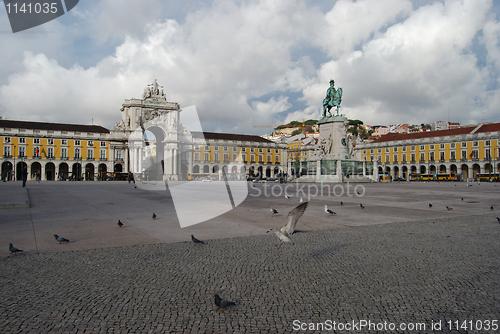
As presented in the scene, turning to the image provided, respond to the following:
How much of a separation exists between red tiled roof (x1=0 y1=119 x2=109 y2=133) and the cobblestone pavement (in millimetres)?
88526

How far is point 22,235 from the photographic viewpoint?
7797 mm

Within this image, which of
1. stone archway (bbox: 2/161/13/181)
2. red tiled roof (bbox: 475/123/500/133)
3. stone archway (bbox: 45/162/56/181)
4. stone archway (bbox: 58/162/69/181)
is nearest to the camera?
stone archway (bbox: 2/161/13/181)

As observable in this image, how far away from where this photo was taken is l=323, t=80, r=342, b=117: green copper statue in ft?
135

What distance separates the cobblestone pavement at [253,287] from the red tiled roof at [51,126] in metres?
88.5

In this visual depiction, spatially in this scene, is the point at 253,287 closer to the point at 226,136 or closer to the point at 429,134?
the point at 429,134

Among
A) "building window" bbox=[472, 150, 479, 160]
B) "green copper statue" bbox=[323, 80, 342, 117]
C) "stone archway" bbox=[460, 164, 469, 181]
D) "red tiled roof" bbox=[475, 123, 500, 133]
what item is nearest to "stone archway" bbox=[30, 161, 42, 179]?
"green copper statue" bbox=[323, 80, 342, 117]

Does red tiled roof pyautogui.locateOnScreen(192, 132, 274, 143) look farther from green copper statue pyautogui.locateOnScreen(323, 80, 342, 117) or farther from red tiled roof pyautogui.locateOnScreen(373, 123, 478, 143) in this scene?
green copper statue pyautogui.locateOnScreen(323, 80, 342, 117)

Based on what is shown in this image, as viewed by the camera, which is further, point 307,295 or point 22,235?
point 22,235

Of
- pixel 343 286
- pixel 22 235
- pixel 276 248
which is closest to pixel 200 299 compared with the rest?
pixel 343 286

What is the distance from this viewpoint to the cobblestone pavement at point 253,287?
3.51 m

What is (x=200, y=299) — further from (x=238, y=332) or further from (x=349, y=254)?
(x=349, y=254)

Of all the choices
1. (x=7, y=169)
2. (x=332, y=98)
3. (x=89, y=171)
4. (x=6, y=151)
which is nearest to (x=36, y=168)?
(x=7, y=169)

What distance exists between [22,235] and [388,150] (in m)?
94.9

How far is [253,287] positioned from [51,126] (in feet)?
309
